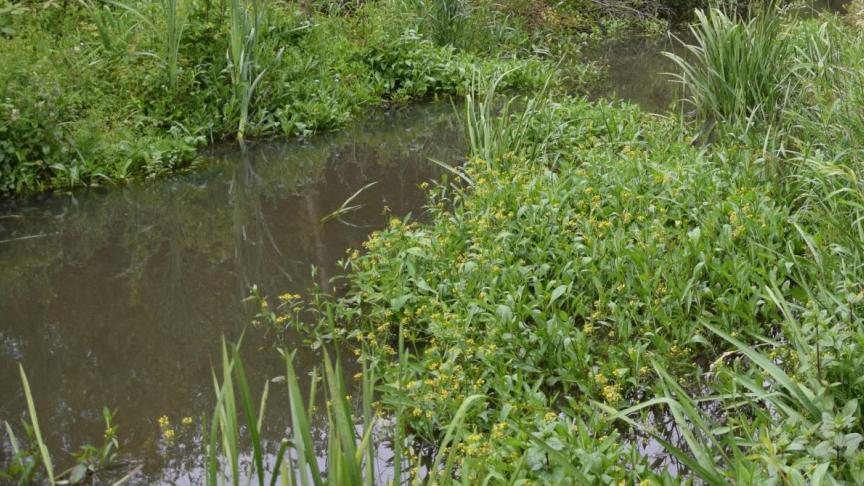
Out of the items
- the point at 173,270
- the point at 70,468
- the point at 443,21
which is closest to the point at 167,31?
the point at 173,270

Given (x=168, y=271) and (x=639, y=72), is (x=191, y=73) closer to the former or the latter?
(x=168, y=271)

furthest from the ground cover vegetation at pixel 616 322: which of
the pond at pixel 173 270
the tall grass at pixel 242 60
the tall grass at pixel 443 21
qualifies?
the tall grass at pixel 443 21

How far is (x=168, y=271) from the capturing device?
5.27m

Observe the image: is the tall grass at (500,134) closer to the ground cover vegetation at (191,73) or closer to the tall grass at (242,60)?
the ground cover vegetation at (191,73)

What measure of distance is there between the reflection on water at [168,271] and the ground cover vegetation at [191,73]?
0.32 metres

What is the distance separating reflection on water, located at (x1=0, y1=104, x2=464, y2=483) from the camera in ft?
12.9

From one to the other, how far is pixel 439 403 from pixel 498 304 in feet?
2.38

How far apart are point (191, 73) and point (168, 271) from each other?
2841 millimetres

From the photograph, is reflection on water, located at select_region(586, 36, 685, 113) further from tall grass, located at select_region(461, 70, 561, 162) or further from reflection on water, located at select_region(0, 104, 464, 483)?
reflection on water, located at select_region(0, 104, 464, 483)

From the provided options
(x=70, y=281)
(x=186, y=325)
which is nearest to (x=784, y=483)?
(x=186, y=325)

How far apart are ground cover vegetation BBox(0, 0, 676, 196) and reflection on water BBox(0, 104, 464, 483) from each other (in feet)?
1.04

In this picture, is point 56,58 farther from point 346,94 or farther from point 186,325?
point 186,325

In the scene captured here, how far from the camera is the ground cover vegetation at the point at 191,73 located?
6.54 m

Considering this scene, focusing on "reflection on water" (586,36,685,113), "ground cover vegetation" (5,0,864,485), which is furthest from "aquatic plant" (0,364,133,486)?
"reflection on water" (586,36,685,113)
